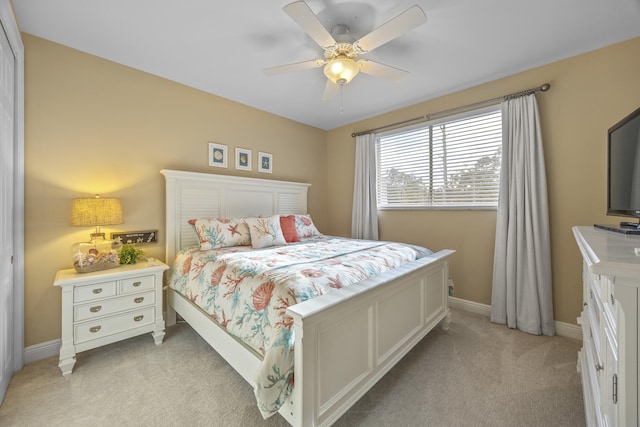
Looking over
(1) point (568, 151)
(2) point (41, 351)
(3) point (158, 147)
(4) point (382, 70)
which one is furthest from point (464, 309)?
(2) point (41, 351)

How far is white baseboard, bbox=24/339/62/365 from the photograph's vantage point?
79.0 inches

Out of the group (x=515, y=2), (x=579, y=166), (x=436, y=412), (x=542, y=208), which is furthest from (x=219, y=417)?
(x=579, y=166)

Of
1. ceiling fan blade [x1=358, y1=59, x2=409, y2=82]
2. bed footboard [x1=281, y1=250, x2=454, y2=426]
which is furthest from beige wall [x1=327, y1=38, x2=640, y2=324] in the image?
ceiling fan blade [x1=358, y1=59, x2=409, y2=82]

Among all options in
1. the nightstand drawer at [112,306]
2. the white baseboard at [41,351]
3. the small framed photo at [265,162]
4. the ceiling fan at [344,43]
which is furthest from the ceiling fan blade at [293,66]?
the white baseboard at [41,351]

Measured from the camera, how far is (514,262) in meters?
2.55

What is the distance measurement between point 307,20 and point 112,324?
261 cm

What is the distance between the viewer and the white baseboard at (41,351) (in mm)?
2006

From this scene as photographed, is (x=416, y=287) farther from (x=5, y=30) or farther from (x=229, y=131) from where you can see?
(x=5, y=30)

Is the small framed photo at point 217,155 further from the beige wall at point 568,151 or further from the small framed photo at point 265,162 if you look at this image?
the beige wall at point 568,151

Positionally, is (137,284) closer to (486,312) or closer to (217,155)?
(217,155)

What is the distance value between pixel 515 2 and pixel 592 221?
1910mm

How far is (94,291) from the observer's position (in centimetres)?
197

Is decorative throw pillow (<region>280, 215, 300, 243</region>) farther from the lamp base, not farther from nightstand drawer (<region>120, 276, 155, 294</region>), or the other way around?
the lamp base

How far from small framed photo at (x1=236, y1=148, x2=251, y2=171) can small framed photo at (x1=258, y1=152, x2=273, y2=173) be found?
0.17 metres
